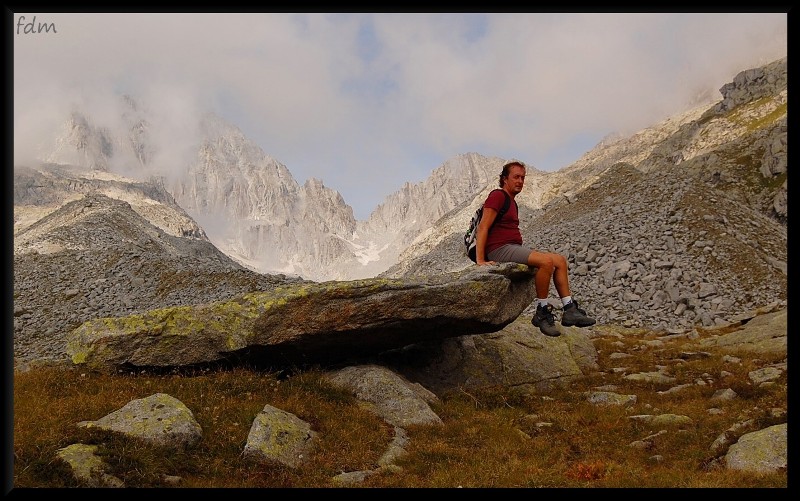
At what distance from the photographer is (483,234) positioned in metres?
14.4

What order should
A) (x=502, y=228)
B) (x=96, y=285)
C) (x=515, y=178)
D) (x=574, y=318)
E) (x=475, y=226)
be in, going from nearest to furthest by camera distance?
(x=574, y=318) → (x=515, y=178) → (x=502, y=228) → (x=475, y=226) → (x=96, y=285)

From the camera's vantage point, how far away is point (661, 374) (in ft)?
62.5

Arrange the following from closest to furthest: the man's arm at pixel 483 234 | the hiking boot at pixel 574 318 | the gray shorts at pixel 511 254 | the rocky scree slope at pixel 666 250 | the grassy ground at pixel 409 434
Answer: the grassy ground at pixel 409 434 < the hiking boot at pixel 574 318 < the man's arm at pixel 483 234 < the gray shorts at pixel 511 254 < the rocky scree slope at pixel 666 250

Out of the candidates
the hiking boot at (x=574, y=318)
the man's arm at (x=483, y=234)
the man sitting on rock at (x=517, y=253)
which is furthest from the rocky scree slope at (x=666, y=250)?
the man's arm at (x=483, y=234)

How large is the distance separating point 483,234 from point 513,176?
73.8 inches

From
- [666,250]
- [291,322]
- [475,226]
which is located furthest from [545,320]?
[666,250]

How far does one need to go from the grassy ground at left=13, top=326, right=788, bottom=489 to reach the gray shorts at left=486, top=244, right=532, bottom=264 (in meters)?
4.53

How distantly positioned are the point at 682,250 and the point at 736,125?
143 metres

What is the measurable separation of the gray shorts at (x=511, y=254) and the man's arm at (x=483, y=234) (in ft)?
1.08

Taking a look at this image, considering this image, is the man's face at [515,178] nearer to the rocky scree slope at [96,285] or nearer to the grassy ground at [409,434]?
the grassy ground at [409,434]

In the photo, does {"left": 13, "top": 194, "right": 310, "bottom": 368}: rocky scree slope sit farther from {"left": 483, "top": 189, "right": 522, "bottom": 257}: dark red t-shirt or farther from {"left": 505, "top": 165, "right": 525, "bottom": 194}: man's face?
{"left": 505, "top": 165, "right": 525, "bottom": 194}: man's face

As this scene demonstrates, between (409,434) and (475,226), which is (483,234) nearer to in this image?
(475,226)

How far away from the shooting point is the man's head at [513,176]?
13.9 m
